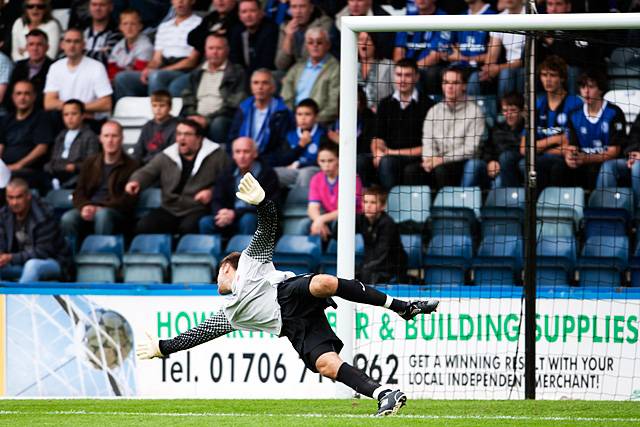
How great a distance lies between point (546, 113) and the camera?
13.4 metres

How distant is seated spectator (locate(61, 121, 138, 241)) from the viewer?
14.9 metres

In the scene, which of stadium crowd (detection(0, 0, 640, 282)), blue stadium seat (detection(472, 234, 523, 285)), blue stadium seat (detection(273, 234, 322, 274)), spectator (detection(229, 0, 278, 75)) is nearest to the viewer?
blue stadium seat (detection(472, 234, 523, 285))

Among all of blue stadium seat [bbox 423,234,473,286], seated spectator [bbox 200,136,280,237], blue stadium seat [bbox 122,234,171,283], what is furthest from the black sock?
blue stadium seat [bbox 122,234,171,283]

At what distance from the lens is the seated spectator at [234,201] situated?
561 inches

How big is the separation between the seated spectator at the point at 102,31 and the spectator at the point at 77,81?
1.00 feet

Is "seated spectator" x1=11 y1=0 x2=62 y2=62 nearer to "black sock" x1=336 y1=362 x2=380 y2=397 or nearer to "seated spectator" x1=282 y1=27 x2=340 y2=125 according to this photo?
"seated spectator" x1=282 y1=27 x2=340 y2=125

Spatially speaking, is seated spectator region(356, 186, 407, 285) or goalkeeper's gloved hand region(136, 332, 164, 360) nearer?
goalkeeper's gloved hand region(136, 332, 164, 360)

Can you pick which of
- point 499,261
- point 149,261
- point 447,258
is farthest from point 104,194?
point 499,261

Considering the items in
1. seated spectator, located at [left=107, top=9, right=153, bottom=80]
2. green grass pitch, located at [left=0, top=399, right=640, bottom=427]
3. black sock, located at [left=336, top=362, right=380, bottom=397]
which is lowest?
green grass pitch, located at [left=0, top=399, right=640, bottom=427]

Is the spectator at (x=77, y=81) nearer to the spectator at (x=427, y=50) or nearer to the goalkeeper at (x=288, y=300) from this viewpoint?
the spectator at (x=427, y=50)

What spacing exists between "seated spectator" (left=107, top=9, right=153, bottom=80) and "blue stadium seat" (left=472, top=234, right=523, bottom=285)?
19.5ft

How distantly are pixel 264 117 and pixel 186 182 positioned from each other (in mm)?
1284

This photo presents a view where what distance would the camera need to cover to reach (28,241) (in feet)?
47.6

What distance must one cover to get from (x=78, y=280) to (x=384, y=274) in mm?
4064
